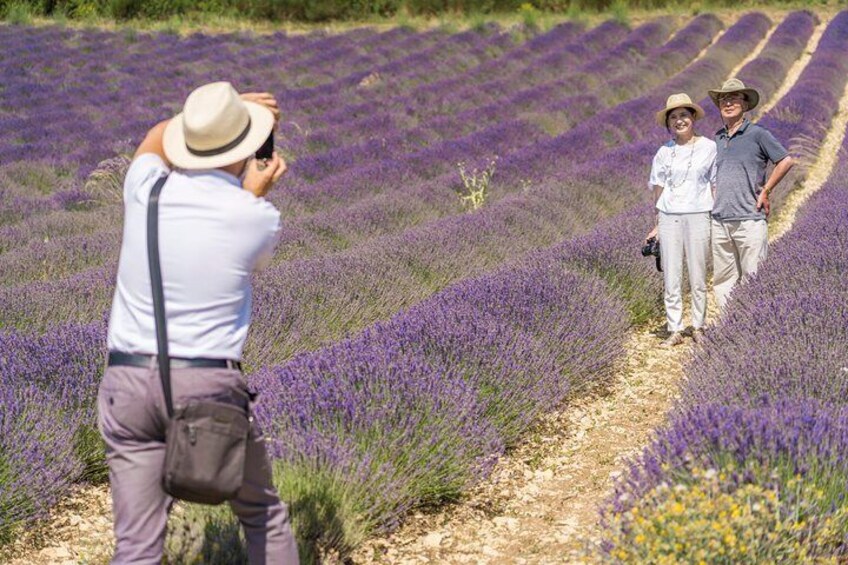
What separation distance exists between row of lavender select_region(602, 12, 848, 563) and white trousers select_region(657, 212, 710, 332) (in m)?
1.21

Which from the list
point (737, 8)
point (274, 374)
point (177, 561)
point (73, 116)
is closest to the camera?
point (177, 561)

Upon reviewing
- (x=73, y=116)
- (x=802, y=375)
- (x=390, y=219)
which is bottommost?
(x=73, y=116)

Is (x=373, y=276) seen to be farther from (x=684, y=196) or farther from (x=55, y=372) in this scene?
(x=55, y=372)

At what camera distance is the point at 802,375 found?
3029mm

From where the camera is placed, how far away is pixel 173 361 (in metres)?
1.88

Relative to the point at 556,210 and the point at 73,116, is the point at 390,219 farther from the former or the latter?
the point at 73,116

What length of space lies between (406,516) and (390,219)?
433cm

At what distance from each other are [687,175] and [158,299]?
136 inches

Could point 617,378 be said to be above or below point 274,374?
below

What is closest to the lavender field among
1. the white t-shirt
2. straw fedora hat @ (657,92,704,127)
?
the white t-shirt

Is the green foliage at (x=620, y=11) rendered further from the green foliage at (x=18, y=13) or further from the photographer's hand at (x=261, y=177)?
the photographer's hand at (x=261, y=177)

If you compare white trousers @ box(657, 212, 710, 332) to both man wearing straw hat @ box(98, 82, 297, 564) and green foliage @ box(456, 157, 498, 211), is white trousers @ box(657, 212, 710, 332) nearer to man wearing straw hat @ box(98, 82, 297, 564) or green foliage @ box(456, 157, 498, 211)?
green foliage @ box(456, 157, 498, 211)

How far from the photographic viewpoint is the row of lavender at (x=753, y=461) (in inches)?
84.8

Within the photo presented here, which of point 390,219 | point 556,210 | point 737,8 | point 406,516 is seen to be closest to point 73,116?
point 390,219
